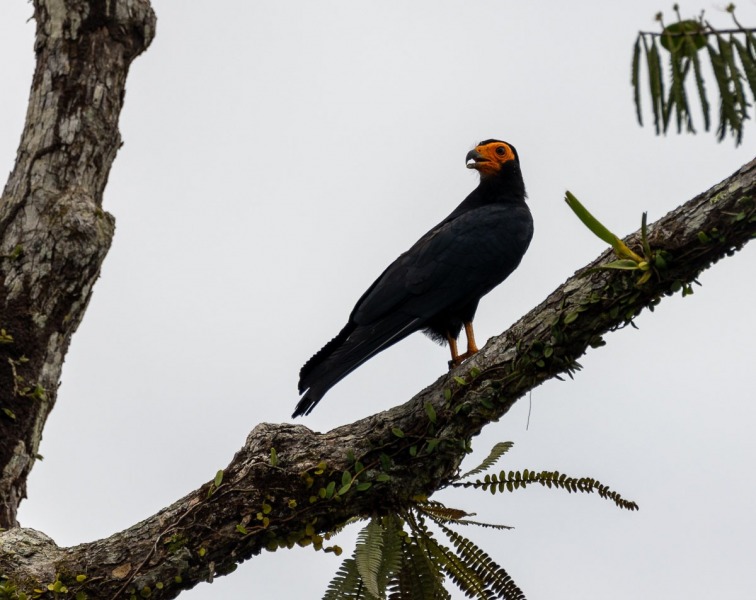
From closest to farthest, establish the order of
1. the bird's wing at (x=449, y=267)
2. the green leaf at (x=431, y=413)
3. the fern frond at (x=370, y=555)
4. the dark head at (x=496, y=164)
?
the fern frond at (x=370, y=555) → the green leaf at (x=431, y=413) → the bird's wing at (x=449, y=267) → the dark head at (x=496, y=164)

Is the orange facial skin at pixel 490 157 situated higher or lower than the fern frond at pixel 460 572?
higher

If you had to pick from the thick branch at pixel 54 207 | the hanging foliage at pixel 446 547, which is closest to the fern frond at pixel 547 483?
the hanging foliage at pixel 446 547

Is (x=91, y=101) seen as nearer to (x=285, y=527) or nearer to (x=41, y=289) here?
(x=41, y=289)

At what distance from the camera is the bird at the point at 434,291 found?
5.79m

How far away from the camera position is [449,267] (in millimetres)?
6500

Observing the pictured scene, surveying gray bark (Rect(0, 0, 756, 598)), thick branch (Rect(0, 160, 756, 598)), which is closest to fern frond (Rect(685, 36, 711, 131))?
gray bark (Rect(0, 0, 756, 598))

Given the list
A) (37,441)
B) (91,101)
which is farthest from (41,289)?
(91,101)

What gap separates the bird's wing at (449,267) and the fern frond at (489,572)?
5.69 ft

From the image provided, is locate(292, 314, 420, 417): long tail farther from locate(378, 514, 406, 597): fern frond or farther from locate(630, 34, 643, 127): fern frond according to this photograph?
locate(630, 34, 643, 127): fern frond

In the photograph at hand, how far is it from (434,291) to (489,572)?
2.05 meters

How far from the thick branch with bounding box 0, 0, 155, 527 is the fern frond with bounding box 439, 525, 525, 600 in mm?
2498

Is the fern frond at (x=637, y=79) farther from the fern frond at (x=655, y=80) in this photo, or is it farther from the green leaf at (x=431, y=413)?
the green leaf at (x=431, y=413)

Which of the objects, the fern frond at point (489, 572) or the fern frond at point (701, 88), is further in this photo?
the fern frond at point (489, 572)

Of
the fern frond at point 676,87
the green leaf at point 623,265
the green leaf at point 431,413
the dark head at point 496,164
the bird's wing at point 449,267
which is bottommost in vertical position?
the fern frond at point 676,87
